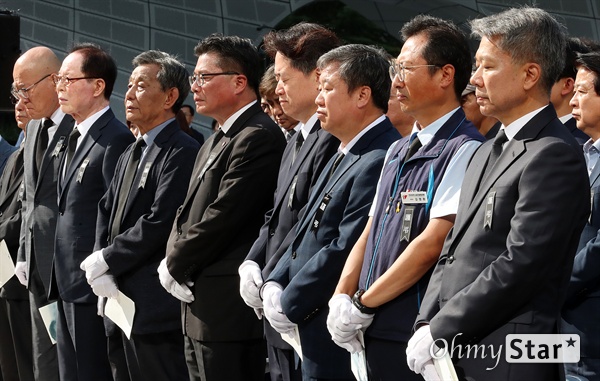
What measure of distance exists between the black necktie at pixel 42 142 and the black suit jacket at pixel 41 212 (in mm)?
33

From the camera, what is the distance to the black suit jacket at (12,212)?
608 cm

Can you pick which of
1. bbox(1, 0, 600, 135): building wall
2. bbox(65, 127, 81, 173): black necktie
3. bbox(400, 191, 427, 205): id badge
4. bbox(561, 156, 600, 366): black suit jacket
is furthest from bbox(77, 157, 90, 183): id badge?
bbox(1, 0, 600, 135): building wall

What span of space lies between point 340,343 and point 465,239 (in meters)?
0.67

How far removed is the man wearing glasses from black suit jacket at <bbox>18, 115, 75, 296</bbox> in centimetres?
254

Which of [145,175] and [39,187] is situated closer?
[145,175]

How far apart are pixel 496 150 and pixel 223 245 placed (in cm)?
175

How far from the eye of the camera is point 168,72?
5273mm

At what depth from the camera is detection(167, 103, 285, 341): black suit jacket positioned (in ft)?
14.8

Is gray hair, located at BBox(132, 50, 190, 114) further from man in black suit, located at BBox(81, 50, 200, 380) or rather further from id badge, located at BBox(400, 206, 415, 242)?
id badge, located at BBox(400, 206, 415, 242)

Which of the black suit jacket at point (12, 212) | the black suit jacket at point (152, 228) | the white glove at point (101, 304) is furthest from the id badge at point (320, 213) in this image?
the black suit jacket at point (12, 212)

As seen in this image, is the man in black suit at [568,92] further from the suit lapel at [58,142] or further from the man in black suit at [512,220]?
the suit lapel at [58,142]

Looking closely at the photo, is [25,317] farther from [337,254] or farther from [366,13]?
[366,13]

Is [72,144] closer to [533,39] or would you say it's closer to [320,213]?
[320,213]

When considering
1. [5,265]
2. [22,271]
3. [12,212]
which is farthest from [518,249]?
[12,212]
